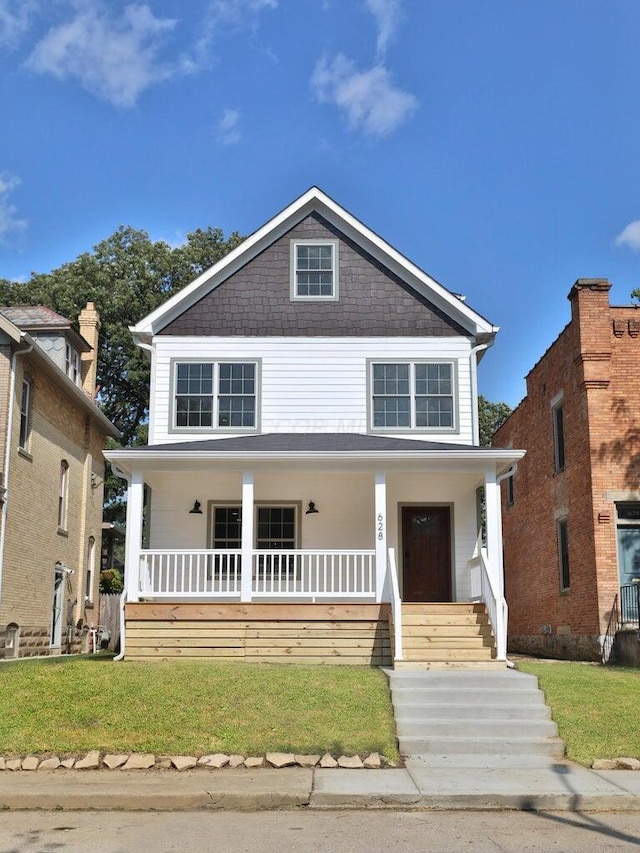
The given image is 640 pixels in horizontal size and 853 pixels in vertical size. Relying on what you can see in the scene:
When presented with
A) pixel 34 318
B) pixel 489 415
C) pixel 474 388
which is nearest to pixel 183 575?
pixel 474 388

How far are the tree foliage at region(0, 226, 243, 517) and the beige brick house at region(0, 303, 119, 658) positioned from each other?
9475 mm

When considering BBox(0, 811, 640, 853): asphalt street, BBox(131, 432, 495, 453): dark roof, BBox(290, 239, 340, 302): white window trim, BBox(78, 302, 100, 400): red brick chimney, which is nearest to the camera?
BBox(0, 811, 640, 853): asphalt street

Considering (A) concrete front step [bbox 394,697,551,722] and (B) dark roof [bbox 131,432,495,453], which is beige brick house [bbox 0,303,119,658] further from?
(A) concrete front step [bbox 394,697,551,722]

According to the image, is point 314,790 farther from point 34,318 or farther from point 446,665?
point 34,318

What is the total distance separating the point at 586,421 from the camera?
685 inches

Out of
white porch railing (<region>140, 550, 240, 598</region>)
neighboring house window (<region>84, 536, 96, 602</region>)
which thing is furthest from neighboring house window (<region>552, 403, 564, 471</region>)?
neighboring house window (<region>84, 536, 96, 602</region>)

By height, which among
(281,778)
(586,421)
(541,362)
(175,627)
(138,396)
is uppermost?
(138,396)

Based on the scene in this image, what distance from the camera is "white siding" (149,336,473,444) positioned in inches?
670

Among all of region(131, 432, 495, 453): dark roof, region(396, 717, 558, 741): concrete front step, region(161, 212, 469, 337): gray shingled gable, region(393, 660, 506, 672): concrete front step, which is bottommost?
region(396, 717, 558, 741): concrete front step

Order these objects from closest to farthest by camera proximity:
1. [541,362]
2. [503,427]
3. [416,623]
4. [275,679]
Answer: [275,679] → [416,623] → [541,362] → [503,427]

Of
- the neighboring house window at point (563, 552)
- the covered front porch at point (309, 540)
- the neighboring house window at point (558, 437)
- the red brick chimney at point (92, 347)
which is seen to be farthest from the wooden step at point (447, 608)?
the red brick chimney at point (92, 347)

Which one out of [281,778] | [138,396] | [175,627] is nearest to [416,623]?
[175,627]

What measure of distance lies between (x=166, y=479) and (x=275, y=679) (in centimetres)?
614

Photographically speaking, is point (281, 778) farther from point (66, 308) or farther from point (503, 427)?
point (66, 308)
